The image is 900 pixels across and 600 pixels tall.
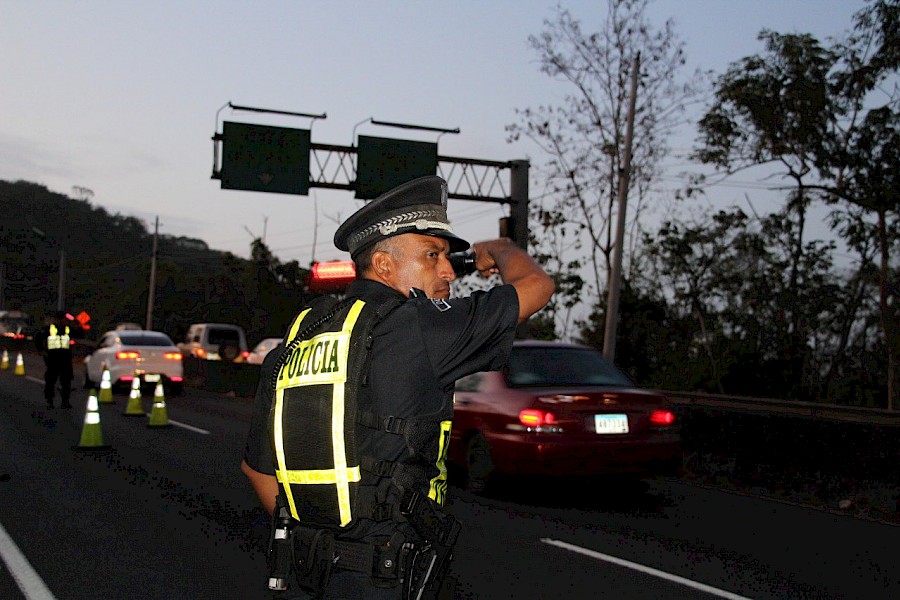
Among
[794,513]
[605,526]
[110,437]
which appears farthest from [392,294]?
[110,437]

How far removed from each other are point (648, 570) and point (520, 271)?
5204 millimetres

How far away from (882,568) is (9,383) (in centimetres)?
2439

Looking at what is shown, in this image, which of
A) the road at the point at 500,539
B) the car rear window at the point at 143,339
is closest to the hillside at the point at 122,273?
the car rear window at the point at 143,339

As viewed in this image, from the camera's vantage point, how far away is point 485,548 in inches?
321

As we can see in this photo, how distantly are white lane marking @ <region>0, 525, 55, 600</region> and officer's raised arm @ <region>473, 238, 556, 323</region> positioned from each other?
4743 millimetres

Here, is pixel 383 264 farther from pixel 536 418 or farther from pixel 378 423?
pixel 536 418

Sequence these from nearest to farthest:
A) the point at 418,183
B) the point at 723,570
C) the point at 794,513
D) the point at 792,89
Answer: the point at 418,183, the point at 723,570, the point at 794,513, the point at 792,89

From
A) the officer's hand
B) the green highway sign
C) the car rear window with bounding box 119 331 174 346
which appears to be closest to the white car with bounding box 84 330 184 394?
the car rear window with bounding box 119 331 174 346

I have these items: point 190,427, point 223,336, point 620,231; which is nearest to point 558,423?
point 190,427

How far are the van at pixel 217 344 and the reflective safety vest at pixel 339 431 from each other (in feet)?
105

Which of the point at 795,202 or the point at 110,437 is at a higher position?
the point at 795,202

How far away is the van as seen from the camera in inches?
1358

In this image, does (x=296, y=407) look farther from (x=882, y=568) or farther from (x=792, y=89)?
(x=792, y=89)

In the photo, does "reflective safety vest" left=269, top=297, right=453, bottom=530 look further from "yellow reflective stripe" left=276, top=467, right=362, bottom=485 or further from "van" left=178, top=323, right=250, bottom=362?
"van" left=178, top=323, right=250, bottom=362
